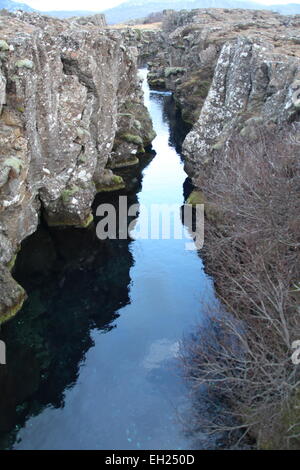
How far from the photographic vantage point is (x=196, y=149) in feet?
148

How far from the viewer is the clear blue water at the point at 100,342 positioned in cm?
2020

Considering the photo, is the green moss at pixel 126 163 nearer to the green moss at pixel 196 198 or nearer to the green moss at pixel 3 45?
the green moss at pixel 196 198

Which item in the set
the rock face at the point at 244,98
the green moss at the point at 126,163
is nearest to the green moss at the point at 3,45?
the rock face at the point at 244,98

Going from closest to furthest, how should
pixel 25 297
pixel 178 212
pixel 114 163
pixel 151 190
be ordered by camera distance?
pixel 25 297
pixel 178 212
pixel 151 190
pixel 114 163

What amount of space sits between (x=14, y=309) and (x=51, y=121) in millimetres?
14908

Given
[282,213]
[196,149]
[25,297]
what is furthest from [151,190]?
[282,213]

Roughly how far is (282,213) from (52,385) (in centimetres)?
1446

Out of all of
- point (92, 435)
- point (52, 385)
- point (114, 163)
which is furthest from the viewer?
point (114, 163)
